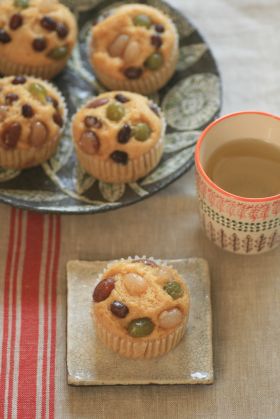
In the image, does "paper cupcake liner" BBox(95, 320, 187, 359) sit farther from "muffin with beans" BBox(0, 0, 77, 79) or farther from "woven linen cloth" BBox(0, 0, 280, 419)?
"muffin with beans" BBox(0, 0, 77, 79)

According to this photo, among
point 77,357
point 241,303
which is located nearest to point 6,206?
point 77,357

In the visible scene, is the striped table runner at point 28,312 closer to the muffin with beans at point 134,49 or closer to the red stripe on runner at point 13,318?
the red stripe on runner at point 13,318

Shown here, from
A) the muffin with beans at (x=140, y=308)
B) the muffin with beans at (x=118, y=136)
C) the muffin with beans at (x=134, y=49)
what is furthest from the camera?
the muffin with beans at (x=134, y=49)

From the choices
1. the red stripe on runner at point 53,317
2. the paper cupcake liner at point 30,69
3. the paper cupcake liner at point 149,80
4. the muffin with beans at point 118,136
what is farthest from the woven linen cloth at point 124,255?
the paper cupcake liner at point 30,69

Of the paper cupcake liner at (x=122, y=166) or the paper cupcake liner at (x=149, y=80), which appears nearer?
the paper cupcake liner at (x=122, y=166)

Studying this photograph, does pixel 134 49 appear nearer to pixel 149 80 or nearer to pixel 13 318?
pixel 149 80

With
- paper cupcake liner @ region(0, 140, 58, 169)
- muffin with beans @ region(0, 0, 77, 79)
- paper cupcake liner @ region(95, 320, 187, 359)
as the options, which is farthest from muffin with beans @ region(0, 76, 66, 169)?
paper cupcake liner @ region(95, 320, 187, 359)
